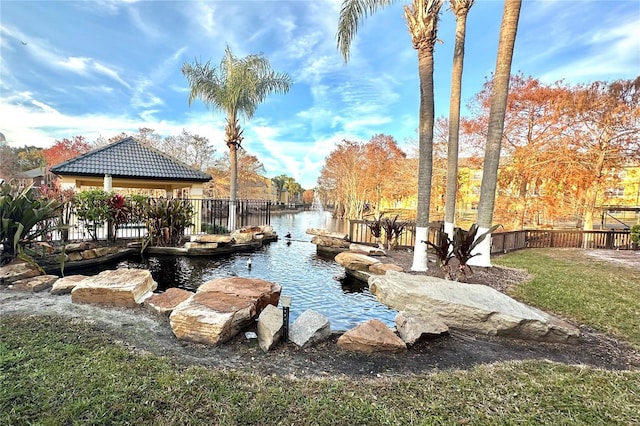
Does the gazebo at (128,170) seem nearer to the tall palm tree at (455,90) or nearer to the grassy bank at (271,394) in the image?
the tall palm tree at (455,90)

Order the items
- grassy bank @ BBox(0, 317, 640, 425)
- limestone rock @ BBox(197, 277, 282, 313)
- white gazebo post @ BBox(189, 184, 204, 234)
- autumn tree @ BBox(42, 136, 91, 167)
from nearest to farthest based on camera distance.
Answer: grassy bank @ BBox(0, 317, 640, 425), limestone rock @ BBox(197, 277, 282, 313), white gazebo post @ BBox(189, 184, 204, 234), autumn tree @ BBox(42, 136, 91, 167)

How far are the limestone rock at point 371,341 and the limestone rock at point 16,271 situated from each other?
522 cm

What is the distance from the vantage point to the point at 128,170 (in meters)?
11.0

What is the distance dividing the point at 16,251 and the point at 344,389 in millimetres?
6040

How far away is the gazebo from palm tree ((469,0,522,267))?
8.61 m

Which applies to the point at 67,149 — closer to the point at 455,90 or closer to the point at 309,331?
the point at 455,90

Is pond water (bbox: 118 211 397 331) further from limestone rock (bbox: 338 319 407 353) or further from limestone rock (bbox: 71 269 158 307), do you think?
limestone rock (bbox: 71 269 158 307)

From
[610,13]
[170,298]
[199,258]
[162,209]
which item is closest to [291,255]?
[199,258]

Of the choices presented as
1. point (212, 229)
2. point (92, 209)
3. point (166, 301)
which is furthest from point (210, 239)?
point (166, 301)

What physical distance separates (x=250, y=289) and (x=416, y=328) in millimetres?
2138

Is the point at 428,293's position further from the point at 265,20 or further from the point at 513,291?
the point at 265,20

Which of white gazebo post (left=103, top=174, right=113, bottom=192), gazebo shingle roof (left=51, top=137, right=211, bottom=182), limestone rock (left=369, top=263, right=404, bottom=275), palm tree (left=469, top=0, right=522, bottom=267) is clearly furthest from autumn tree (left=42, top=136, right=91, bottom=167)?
palm tree (left=469, top=0, right=522, bottom=267)

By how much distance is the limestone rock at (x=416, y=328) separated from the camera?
3.23 m

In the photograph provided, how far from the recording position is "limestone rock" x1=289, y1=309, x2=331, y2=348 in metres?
3.10
